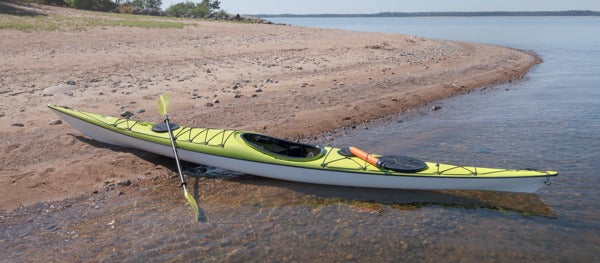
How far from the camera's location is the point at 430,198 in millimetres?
6641

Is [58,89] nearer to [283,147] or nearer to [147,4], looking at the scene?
[283,147]

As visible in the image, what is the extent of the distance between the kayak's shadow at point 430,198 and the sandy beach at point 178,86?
204 cm

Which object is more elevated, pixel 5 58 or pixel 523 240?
pixel 5 58

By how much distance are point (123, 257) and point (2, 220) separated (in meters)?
1.76

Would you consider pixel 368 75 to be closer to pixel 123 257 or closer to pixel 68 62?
pixel 68 62

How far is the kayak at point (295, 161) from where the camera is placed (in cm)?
631

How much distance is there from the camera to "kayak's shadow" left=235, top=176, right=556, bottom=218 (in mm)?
6395

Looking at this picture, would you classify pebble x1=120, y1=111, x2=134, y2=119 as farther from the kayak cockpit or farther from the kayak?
the kayak cockpit

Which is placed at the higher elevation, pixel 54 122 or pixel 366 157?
pixel 366 157

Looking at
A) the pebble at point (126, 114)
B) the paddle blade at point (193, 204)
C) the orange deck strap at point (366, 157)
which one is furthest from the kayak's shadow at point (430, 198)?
the pebble at point (126, 114)

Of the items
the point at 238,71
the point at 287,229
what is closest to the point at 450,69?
the point at 238,71

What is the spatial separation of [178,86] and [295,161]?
557cm

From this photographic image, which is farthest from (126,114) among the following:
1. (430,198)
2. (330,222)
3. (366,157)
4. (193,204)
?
(430,198)

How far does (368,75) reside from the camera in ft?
47.2
